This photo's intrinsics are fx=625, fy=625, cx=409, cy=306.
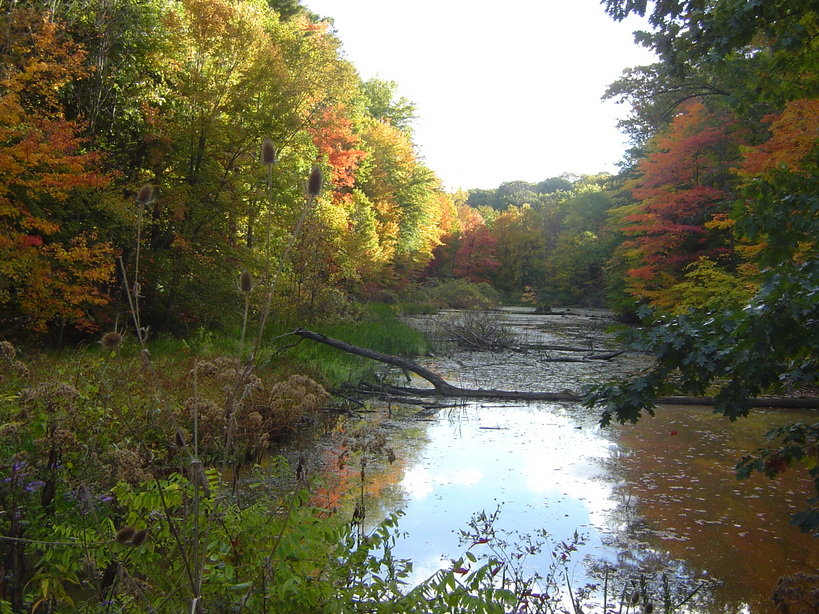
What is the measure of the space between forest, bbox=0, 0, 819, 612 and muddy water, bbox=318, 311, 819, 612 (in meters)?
0.62

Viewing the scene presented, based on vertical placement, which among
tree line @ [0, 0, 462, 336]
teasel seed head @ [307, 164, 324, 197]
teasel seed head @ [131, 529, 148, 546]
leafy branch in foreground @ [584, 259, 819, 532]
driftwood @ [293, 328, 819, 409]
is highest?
tree line @ [0, 0, 462, 336]

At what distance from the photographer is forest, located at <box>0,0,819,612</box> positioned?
94.9 inches

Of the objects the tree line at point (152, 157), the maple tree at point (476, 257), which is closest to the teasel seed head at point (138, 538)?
the tree line at point (152, 157)

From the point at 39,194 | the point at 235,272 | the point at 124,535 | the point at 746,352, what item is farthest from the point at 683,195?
the point at 124,535

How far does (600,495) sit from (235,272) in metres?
8.74

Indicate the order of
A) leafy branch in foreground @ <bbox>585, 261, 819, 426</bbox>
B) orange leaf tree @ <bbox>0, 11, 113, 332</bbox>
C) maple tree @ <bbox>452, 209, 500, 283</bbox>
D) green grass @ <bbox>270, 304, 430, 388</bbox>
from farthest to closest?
maple tree @ <bbox>452, 209, 500, 283</bbox> < green grass @ <bbox>270, 304, 430, 388</bbox> < orange leaf tree @ <bbox>0, 11, 113, 332</bbox> < leafy branch in foreground @ <bbox>585, 261, 819, 426</bbox>

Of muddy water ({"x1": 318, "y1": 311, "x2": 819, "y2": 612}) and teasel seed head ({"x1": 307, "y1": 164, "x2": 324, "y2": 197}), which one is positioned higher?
teasel seed head ({"x1": 307, "y1": 164, "x2": 324, "y2": 197})

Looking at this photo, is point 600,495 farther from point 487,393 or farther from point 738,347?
point 487,393

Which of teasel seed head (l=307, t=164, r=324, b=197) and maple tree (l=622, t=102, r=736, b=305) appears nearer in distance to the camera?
teasel seed head (l=307, t=164, r=324, b=197)

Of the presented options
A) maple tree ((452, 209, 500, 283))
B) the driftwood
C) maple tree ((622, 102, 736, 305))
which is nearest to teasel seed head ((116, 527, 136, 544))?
the driftwood

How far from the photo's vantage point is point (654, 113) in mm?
21141

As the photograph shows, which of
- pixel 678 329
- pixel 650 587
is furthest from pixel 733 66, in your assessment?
pixel 650 587

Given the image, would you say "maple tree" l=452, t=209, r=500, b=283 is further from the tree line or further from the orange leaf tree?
the orange leaf tree

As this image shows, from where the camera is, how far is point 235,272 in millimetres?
12258
